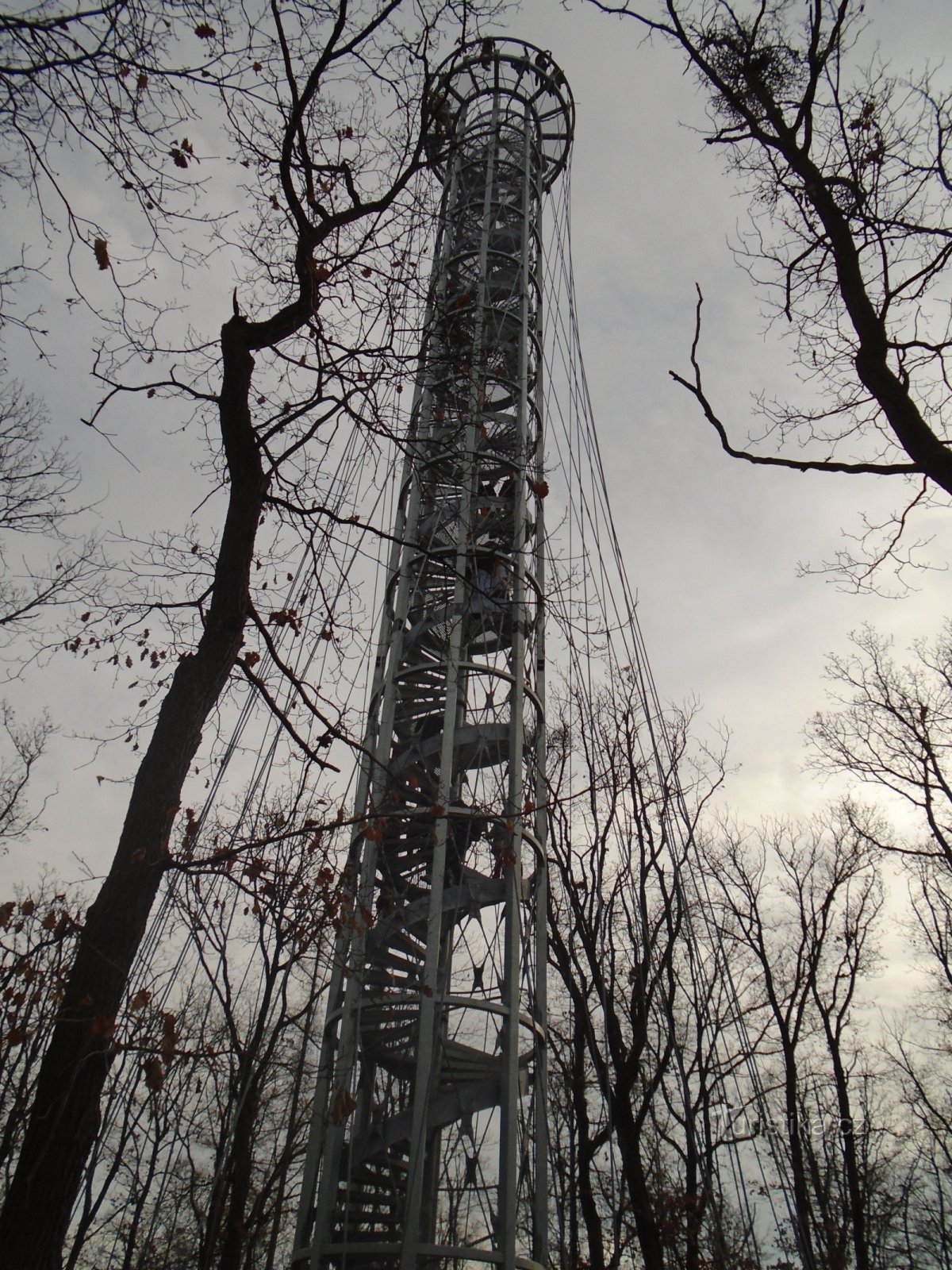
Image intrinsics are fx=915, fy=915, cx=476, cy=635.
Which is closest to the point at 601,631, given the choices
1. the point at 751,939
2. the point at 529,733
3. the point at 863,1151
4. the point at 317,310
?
the point at 317,310

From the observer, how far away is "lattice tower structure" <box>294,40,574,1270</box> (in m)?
7.62

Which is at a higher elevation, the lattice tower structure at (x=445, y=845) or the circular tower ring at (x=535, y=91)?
the circular tower ring at (x=535, y=91)

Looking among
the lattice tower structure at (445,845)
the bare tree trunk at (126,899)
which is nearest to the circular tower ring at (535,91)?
the lattice tower structure at (445,845)

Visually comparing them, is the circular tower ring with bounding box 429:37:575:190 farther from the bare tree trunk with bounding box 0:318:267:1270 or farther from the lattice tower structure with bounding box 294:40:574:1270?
the bare tree trunk with bounding box 0:318:267:1270

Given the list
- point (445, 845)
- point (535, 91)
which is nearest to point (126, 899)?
point (445, 845)

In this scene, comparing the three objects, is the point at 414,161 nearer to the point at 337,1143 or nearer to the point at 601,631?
the point at 601,631

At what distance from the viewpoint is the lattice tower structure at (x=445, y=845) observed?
7.62 meters

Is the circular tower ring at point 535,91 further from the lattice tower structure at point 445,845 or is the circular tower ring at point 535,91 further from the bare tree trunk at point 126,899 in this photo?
the bare tree trunk at point 126,899

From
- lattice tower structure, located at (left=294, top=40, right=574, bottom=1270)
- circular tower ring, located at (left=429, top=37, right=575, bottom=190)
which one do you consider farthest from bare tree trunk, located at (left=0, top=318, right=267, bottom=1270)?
circular tower ring, located at (left=429, top=37, right=575, bottom=190)

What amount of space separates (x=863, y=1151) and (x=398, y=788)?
57.3 ft

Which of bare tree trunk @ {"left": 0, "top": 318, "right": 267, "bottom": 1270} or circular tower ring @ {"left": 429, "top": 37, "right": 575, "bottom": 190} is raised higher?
circular tower ring @ {"left": 429, "top": 37, "right": 575, "bottom": 190}

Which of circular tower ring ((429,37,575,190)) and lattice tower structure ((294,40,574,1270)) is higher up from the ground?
circular tower ring ((429,37,575,190))

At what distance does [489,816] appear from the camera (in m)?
7.76

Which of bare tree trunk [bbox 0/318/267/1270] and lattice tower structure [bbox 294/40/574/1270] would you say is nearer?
bare tree trunk [bbox 0/318/267/1270]
